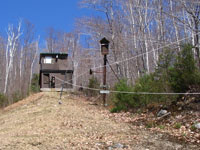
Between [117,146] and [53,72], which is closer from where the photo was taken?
[117,146]

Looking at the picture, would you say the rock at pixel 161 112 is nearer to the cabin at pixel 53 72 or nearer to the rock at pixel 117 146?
the rock at pixel 117 146

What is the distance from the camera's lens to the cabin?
835 inches

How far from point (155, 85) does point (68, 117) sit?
131 inches

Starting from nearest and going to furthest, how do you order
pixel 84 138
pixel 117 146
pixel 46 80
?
pixel 117 146
pixel 84 138
pixel 46 80

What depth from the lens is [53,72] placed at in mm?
21609

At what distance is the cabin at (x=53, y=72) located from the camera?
21203 mm

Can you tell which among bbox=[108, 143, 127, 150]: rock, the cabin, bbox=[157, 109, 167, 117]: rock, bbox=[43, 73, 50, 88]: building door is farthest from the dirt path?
bbox=[43, 73, 50, 88]: building door

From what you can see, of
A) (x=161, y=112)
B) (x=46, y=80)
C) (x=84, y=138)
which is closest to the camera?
(x=84, y=138)

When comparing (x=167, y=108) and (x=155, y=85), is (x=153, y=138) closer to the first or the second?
(x=167, y=108)

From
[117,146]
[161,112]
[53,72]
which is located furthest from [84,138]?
[53,72]

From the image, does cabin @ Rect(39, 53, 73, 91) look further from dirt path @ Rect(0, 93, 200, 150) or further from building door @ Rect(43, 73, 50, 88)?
dirt path @ Rect(0, 93, 200, 150)

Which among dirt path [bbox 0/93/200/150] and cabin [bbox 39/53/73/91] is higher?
cabin [bbox 39/53/73/91]

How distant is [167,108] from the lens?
324 inches

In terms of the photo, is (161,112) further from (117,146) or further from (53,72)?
(53,72)
